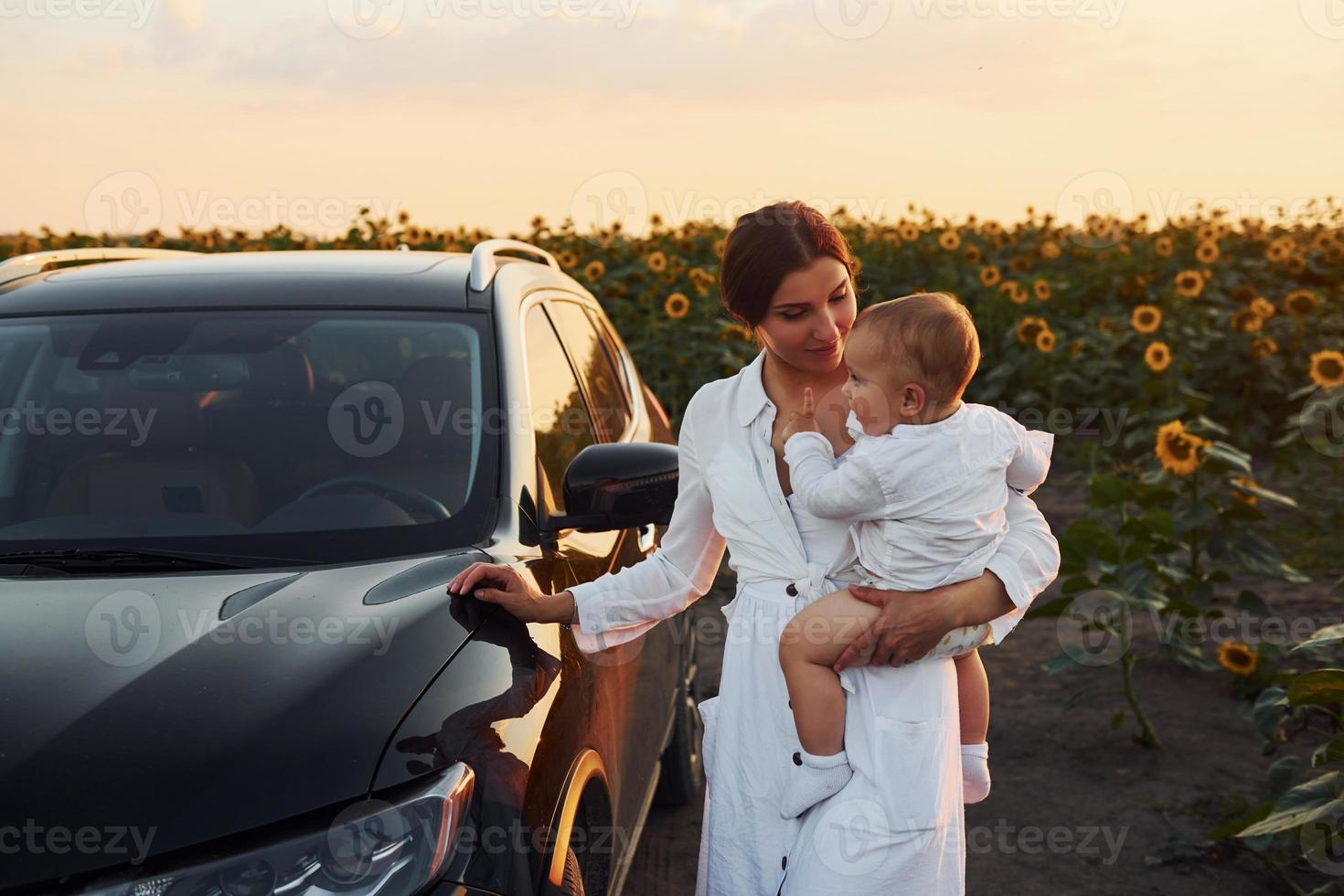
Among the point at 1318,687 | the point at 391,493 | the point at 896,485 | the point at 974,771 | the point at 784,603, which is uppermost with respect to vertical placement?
the point at 896,485

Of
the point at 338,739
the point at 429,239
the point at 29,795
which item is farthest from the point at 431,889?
the point at 429,239

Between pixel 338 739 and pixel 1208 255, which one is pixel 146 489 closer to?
pixel 338 739

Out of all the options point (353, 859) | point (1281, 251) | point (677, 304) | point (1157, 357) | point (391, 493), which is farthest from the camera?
point (1281, 251)

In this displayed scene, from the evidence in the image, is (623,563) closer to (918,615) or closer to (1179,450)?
(918,615)

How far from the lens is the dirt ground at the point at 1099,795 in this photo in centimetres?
393

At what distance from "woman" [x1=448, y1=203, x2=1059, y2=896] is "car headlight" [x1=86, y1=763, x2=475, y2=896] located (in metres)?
0.52

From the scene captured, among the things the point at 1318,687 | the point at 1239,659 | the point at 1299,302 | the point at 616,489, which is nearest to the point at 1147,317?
the point at 1299,302

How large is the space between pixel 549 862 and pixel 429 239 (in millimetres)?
8298

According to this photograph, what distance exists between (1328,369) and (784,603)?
196 inches

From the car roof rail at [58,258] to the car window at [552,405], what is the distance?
1.04m

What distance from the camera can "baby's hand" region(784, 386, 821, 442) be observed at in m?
2.29

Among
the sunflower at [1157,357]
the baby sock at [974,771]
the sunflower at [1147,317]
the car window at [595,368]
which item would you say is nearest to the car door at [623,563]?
the car window at [595,368]

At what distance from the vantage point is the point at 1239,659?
15.6ft

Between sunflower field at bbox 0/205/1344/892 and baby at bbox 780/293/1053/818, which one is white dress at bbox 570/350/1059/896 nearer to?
baby at bbox 780/293/1053/818
